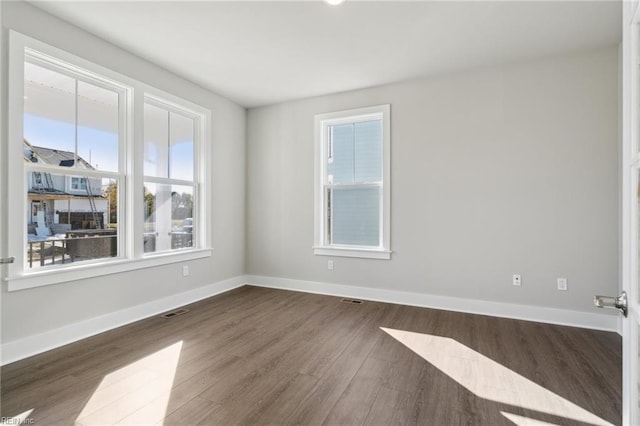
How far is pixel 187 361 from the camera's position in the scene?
2361 mm

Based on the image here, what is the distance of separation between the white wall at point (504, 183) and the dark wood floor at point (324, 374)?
574 millimetres

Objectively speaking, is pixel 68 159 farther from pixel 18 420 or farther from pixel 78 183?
pixel 18 420

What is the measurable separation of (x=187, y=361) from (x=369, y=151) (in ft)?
10.6

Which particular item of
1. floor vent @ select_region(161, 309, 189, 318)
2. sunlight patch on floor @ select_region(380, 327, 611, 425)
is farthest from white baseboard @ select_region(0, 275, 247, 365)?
sunlight patch on floor @ select_region(380, 327, 611, 425)

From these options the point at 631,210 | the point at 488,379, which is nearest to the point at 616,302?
the point at 631,210

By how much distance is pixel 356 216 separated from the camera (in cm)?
430

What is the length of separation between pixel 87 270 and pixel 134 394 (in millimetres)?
1434

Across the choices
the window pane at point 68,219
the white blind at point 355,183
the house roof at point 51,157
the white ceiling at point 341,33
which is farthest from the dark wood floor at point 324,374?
the white ceiling at point 341,33

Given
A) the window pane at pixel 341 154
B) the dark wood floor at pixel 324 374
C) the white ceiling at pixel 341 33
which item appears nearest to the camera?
the dark wood floor at pixel 324 374

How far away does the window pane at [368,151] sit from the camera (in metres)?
4.13

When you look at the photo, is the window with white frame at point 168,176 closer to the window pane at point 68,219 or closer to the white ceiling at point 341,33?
the window pane at point 68,219

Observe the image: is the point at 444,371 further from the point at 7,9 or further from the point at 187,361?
the point at 7,9

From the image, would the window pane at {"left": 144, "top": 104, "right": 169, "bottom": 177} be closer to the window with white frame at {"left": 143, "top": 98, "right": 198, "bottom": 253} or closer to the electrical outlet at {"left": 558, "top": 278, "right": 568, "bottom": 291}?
the window with white frame at {"left": 143, "top": 98, "right": 198, "bottom": 253}

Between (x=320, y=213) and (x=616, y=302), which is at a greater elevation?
(x=320, y=213)
